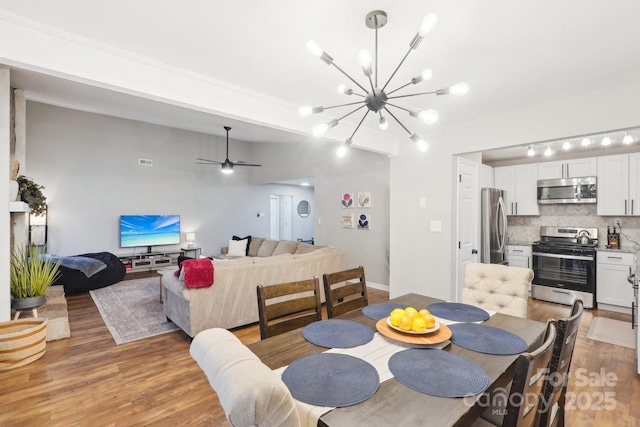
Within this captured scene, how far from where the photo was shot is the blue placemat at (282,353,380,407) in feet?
3.54

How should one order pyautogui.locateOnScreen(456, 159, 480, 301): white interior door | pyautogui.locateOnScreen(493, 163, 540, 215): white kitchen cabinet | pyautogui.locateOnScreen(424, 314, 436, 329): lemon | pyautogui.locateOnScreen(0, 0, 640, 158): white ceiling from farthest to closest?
pyautogui.locateOnScreen(493, 163, 540, 215): white kitchen cabinet
pyautogui.locateOnScreen(456, 159, 480, 301): white interior door
pyautogui.locateOnScreen(0, 0, 640, 158): white ceiling
pyautogui.locateOnScreen(424, 314, 436, 329): lemon

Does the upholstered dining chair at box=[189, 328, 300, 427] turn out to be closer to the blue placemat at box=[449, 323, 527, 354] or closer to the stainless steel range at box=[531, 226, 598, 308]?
the blue placemat at box=[449, 323, 527, 354]

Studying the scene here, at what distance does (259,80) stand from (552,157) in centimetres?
514

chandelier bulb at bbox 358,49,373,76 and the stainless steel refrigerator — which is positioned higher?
chandelier bulb at bbox 358,49,373,76

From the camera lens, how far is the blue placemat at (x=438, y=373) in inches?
44.7

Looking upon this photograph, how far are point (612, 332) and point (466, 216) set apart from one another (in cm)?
198

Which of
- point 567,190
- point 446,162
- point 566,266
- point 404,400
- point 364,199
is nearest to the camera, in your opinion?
point 404,400

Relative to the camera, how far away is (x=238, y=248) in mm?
7316

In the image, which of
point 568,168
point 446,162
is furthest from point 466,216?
point 568,168

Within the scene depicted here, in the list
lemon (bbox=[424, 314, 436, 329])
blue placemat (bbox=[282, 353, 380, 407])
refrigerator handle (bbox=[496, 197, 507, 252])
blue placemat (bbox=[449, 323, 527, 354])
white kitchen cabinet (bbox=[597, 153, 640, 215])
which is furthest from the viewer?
refrigerator handle (bbox=[496, 197, 507, 252])

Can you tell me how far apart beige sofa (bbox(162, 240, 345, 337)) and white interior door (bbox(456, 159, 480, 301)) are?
6.93ft

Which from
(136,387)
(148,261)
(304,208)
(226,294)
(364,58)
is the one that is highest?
(364,58)

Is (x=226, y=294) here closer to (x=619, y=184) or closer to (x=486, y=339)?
(x=486, y=339)

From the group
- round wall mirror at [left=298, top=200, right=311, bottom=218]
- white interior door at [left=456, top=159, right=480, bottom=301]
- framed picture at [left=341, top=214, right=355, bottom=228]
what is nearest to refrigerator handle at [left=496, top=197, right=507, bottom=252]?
white interior door at [left=456, top=159, right=480, bottom=301]
